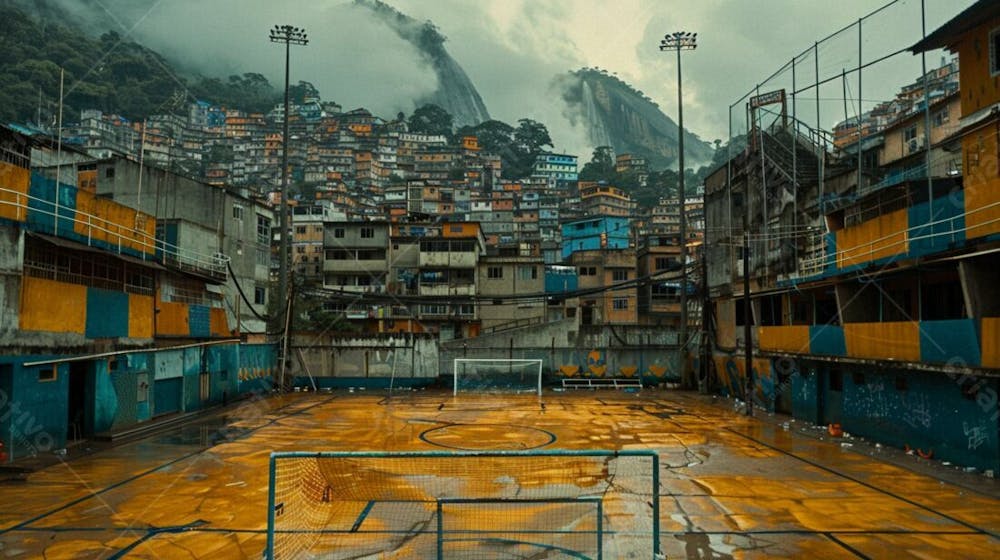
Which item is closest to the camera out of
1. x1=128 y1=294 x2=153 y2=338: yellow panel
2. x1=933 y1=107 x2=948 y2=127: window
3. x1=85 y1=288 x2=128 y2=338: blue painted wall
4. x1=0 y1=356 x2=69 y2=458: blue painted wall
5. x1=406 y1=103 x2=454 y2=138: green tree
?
x1=0 y1=356 x2=69 y2=458: blue painted wall

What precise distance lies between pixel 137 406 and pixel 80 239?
6505mm

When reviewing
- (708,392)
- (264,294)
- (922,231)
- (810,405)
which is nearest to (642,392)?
(708,392)

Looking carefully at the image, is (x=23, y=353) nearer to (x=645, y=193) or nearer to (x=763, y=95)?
(x=763, y=95)

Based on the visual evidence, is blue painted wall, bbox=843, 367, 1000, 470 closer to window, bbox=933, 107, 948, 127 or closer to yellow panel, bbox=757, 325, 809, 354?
yellow panel, bbox=757, 325, 809, 354

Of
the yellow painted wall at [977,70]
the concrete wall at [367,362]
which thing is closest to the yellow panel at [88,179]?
the concrete wall at [367,362]

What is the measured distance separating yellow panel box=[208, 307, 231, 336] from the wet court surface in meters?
5.17

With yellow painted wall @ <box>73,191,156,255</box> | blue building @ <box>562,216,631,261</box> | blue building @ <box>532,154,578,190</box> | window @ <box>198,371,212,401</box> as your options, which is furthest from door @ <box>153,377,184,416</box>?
blue building @ <box>532,154,578,190</box>

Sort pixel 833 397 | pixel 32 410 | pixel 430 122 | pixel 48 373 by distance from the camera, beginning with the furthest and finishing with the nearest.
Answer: pixel 430 122, pixel 833 397, pixel 48 373, pixel 32 410

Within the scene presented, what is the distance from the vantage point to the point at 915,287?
69.0 feet

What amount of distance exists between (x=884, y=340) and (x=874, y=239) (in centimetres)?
362

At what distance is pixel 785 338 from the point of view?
84.0 ft

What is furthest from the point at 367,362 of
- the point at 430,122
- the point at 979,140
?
the point at 430,122

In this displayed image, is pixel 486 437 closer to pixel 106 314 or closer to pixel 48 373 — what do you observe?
pixel 48 373

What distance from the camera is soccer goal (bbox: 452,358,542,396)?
39.0m
